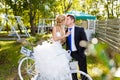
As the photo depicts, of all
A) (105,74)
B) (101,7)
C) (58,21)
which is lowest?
(101,7)

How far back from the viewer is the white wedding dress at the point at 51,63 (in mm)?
4574

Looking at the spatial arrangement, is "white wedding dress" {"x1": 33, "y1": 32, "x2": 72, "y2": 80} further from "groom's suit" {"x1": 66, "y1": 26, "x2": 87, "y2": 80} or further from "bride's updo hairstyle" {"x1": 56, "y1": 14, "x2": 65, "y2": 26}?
"groom's suit" {"x1": 66, "y1": 26, "x2": 87, "y2": 80}

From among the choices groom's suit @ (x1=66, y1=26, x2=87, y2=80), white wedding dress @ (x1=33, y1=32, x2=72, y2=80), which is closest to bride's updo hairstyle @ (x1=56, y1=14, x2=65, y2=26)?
groom's suit @ (x1=66, y1=26, x2=87, y2=80)

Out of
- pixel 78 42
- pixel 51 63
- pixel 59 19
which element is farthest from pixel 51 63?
pixel 78 42

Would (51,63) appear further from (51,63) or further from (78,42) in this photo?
(78,42)

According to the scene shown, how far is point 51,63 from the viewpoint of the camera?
458 cm

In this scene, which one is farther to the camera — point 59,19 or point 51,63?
point 59,19

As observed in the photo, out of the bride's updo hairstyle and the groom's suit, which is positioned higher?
the bride's updo hairstyle

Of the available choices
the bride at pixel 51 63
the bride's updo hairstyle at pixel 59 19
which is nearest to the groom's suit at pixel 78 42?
the bride's updo hairstyle at pixel 59 19

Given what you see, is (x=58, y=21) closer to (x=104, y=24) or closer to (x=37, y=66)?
(x=37, y=66)

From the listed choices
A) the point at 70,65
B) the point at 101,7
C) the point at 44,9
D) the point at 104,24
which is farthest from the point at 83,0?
the point at 70,65

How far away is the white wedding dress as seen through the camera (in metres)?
4.57

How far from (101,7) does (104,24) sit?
39.1 m

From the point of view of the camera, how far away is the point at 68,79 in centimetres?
473
